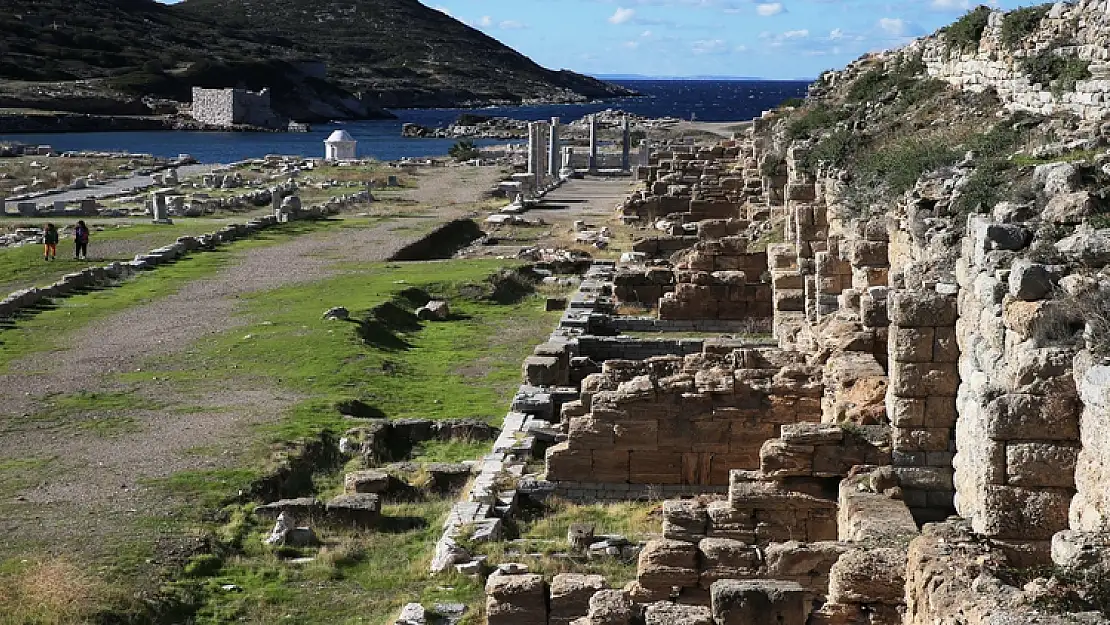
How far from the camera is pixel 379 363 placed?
26.3 m

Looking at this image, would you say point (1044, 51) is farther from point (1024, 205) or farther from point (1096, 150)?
point (1024, 205)

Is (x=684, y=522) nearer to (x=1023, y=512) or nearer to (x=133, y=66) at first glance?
(x=1023, y=512)

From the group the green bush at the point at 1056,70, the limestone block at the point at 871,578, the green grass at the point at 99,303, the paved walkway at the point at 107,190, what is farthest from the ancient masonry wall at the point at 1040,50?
the paved walkway at the point at 107,190

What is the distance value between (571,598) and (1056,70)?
16284mm

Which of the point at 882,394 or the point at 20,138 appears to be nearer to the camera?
the point at 882,394

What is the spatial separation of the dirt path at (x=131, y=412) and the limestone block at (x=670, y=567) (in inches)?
275

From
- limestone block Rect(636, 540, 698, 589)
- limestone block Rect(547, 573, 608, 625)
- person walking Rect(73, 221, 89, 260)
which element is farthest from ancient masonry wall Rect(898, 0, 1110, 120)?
person walking Rect(73, 221, 89, 260)

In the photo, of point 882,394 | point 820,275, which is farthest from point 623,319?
point 882,394

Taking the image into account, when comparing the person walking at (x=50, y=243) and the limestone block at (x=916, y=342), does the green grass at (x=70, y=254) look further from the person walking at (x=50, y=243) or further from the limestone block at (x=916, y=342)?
the limestone block at (x=916, y=342)

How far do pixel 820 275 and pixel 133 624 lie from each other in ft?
39.6

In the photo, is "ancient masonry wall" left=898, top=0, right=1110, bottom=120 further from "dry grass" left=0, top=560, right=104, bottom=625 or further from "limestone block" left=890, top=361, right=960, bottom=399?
"dry grass" left=0, top=560, right=104, bottom=625

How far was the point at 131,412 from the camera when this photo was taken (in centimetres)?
2195

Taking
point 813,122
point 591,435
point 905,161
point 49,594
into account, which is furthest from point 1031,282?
point 813,122

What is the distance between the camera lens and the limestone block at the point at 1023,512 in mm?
10016
